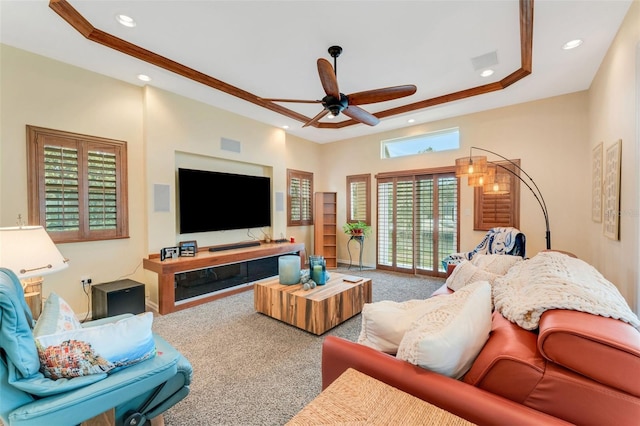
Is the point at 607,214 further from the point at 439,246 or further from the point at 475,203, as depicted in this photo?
the point at 439,246

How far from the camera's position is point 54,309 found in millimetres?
1532

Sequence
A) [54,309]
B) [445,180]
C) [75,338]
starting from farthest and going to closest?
[445,180] → [54,309] → [75,338]

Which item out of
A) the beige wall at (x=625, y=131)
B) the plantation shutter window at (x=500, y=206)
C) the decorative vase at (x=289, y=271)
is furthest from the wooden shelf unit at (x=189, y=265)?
the beige wall at (x=625, y=131)

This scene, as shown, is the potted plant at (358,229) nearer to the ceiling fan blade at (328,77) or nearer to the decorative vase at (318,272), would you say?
the decorative vase at (318,272)

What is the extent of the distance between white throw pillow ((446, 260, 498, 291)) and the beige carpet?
3.61ft

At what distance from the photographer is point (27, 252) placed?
1936 mm

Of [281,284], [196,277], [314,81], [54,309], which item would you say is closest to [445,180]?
[314,81]

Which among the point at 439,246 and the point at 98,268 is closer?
the point at 98,268

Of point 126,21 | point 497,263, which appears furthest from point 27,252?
point 497,263

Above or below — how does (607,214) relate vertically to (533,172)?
below

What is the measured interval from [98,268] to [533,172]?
6.30 meters

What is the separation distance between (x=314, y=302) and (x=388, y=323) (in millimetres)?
1535

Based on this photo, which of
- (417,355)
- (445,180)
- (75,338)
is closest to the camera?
(417,355)

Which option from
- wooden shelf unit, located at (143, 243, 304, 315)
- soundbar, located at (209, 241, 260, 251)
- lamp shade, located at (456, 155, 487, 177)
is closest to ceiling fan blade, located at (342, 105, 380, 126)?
lamp shade, located at (456, 155, 487, 177)
